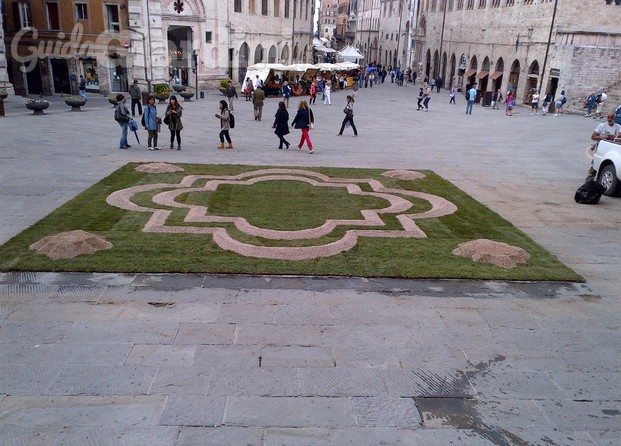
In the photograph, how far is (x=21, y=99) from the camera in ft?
101

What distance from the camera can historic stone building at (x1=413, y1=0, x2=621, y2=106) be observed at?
112ft

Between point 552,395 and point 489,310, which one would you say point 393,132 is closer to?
point 489,310

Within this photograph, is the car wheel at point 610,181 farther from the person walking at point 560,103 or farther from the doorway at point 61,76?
the doorway at point 61,76

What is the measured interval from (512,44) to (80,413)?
43530 millimetres

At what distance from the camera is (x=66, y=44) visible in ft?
116

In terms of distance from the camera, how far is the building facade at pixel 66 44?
34969mm

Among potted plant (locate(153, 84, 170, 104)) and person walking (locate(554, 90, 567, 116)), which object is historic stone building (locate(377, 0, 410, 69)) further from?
potted plant (locate(153, 84, 170, 104))

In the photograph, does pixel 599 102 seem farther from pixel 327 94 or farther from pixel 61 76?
pixel 61 76

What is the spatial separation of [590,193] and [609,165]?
66.0 inches

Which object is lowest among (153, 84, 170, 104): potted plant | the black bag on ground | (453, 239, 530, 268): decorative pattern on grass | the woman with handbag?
(453, 239, 530, 268): decorative pattern on grass

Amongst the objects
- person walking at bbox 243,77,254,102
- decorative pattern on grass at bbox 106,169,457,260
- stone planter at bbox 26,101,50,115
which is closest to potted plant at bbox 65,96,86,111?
stone planter at bbox 26,101,50,115

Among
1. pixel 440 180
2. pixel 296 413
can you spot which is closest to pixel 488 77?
pixel 440 180

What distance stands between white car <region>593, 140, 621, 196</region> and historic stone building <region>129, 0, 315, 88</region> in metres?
25.0

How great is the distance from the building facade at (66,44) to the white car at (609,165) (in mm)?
30542
